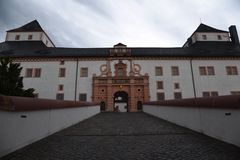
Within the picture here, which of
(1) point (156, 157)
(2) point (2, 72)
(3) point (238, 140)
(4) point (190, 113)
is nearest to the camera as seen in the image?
(1) point (156, 157)

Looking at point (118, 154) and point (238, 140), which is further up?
point (238, 140)

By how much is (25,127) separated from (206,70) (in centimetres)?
2694

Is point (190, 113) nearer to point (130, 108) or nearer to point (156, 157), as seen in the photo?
point (156, 157)

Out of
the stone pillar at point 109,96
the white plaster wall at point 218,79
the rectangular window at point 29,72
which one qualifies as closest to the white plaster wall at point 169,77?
the white plaster wall at point 218,79

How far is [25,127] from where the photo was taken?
3637mm

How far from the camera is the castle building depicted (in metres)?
23.9

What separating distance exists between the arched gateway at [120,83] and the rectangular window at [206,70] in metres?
8.81

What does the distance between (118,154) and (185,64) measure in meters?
24.8

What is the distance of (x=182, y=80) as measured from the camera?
24.4m

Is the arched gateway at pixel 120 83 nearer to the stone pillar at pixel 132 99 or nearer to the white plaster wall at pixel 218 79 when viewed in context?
the stone pillar at pixel 132 99

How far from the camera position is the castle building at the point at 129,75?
23.9 m

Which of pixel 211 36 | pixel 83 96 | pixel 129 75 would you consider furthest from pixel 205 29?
pixel 83 96

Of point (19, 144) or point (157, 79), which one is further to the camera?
point (157, 79)

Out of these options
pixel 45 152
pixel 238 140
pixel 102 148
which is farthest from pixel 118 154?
pixel 238 140
